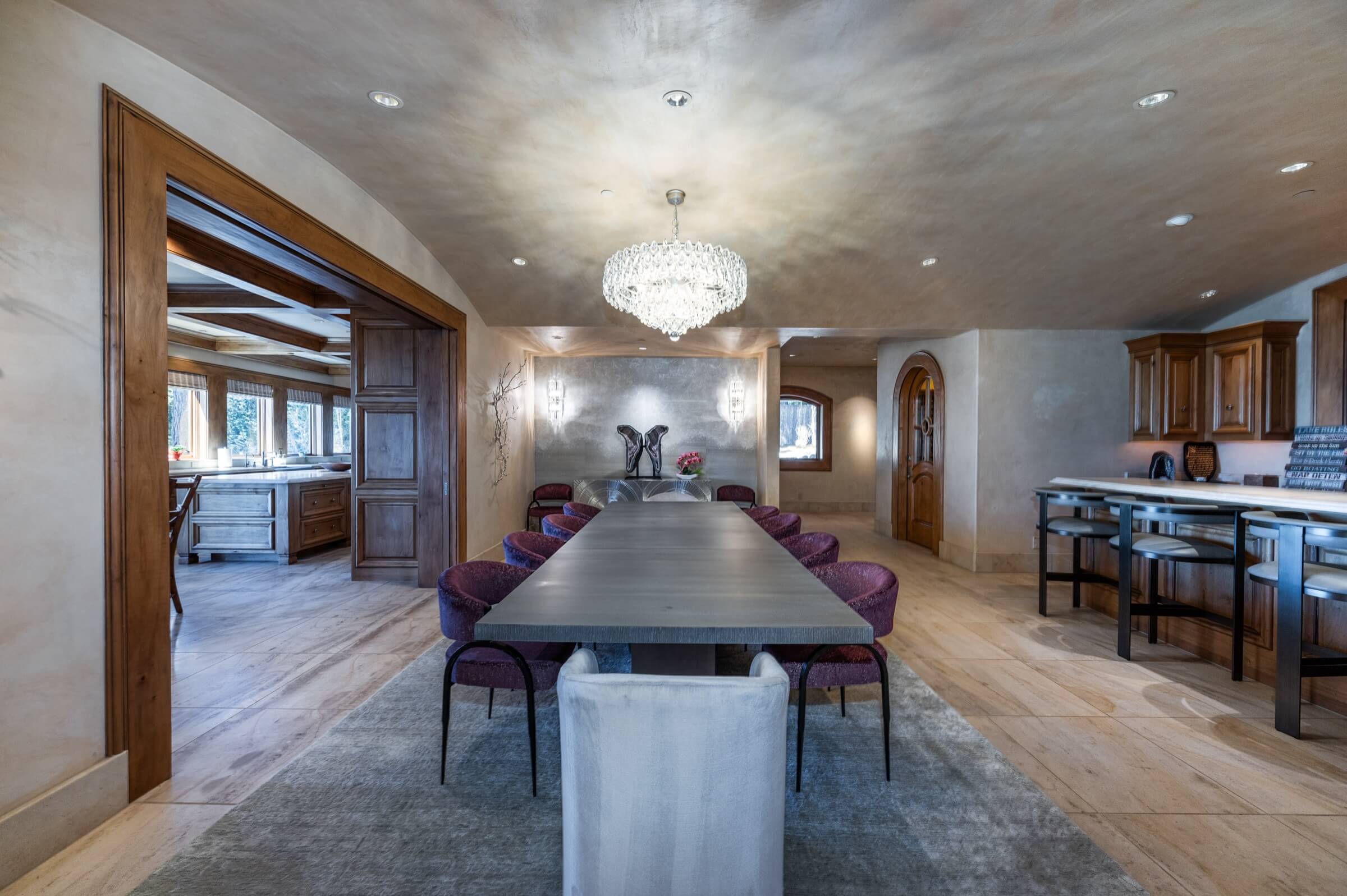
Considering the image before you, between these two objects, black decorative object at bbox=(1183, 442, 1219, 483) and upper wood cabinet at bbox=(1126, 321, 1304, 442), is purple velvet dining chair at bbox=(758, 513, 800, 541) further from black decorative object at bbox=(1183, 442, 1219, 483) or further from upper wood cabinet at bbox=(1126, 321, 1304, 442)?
black decorative object at bbox=(1183, 442, 1219, 483)

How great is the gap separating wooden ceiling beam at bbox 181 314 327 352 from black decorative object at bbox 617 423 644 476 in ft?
14.4

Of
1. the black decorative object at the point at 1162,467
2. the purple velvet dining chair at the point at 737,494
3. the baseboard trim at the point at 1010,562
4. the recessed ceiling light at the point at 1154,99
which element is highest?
the recessed ceiling light at the point at 1154,99

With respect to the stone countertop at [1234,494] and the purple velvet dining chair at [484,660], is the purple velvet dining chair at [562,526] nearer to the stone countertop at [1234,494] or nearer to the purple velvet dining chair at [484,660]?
the purple velvet dining chair at [484,660]

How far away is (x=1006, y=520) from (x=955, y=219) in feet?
10.5

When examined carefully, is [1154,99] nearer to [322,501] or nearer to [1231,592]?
[1231,592]

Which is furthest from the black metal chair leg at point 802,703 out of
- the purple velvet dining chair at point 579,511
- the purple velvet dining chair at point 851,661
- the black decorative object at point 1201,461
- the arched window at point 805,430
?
the arched window at point 805,430

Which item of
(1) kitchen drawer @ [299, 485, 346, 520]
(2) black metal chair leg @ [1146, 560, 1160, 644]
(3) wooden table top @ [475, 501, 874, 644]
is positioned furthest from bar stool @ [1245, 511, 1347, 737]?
(1) kitchen drawer @ [299, 485, 346, 520]

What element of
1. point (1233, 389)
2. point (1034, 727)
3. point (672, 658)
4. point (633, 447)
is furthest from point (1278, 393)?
point (633, 447)

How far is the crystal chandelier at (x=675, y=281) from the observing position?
11.0ft

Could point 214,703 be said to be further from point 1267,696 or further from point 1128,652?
point 1267,696

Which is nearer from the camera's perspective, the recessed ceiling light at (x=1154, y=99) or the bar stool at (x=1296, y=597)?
the bar stool at (x=1296, y=597)

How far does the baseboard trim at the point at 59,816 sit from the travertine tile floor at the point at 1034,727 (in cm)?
5

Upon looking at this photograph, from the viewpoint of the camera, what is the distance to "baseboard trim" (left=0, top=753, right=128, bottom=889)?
165cm

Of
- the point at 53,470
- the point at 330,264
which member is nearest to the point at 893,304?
the point at 330,264
